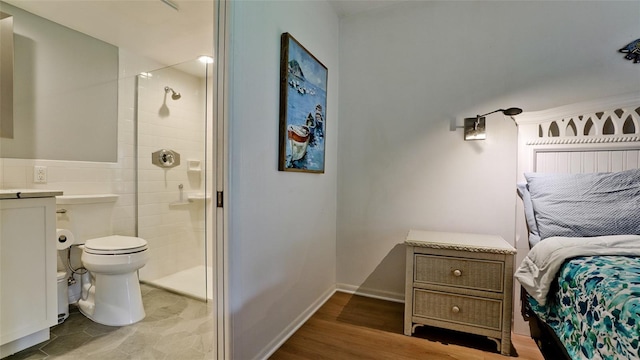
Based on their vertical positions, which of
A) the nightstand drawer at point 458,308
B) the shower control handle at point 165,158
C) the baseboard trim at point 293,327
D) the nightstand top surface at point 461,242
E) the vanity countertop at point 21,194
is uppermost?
the shower control handle at point 165,158

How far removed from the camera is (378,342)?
1.79 meters

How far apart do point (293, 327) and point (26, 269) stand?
159 cm

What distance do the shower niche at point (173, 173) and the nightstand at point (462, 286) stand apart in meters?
1.82

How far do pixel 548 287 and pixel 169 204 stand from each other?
308cm

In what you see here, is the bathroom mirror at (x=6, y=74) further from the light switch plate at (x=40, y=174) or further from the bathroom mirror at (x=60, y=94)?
the light switch plate at (x=40, y=174)

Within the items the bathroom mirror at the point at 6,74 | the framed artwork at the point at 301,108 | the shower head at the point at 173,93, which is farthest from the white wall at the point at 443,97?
the bathroom mirror at the point at 6,74

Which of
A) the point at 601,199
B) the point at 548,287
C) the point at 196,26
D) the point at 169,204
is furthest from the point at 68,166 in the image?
the point at 601,199

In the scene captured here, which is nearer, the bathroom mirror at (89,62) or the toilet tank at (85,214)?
the bathroom mirror at (89,62)

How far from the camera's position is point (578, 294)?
118cm

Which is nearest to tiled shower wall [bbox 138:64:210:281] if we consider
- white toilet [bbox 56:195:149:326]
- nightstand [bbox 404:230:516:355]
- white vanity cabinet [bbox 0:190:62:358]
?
white toilet [bbox 56:195:149:326]

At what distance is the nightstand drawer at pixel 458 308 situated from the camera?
1.72m

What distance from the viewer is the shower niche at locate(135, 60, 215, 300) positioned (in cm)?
274

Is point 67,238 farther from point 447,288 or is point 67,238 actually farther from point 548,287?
point 548,287

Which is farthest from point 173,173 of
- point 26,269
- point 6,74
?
point 26,269
